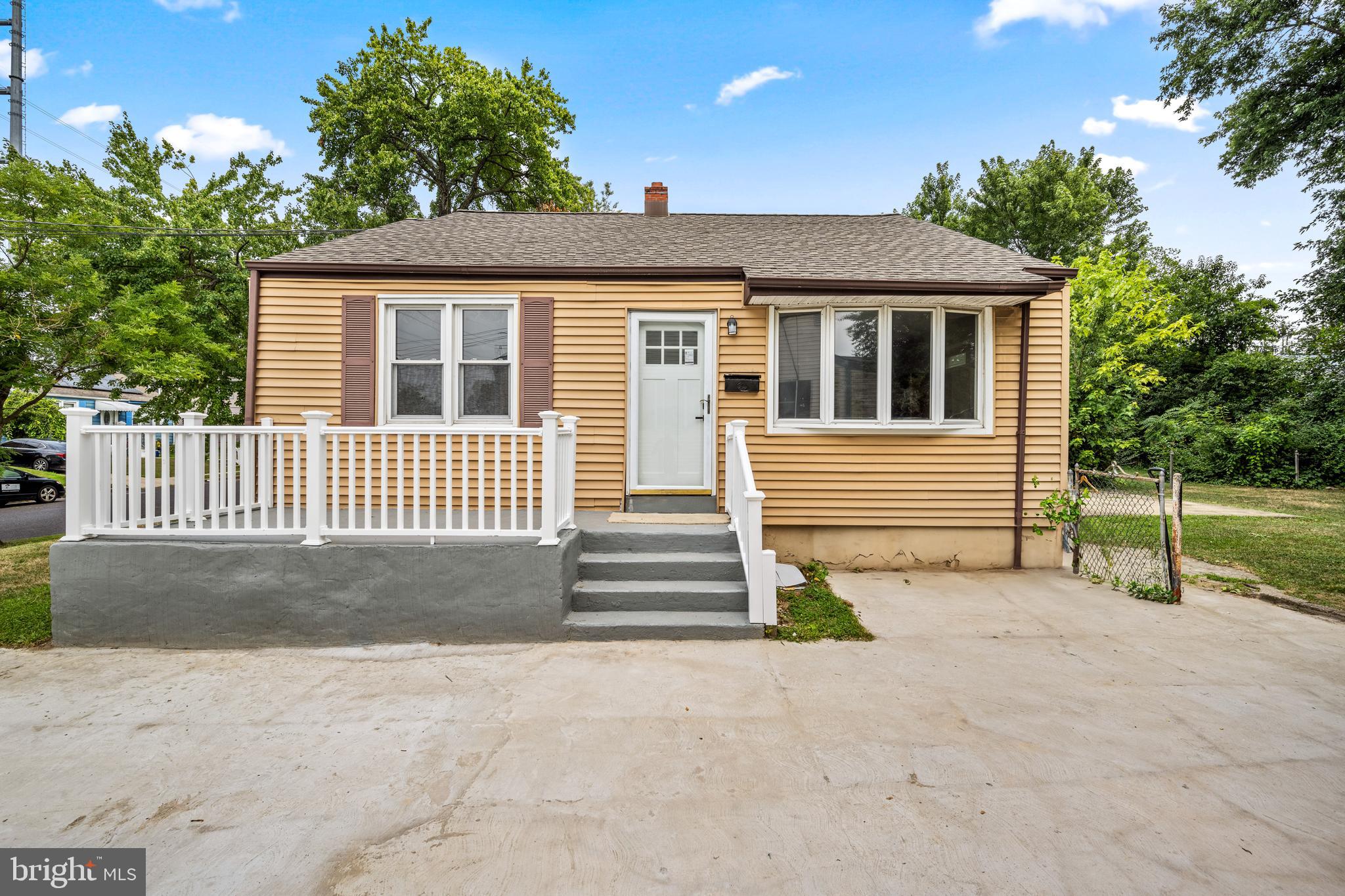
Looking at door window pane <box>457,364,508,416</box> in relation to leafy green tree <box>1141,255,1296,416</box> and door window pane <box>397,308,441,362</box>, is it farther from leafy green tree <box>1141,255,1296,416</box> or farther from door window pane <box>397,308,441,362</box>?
leafy green tree <box>1141,255,1296,416</box>

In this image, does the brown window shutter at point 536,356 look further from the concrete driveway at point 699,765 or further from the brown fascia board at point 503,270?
the concrete driveway at point 699,765

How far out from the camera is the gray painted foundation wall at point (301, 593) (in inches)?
161

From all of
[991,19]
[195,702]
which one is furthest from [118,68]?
[991,19]

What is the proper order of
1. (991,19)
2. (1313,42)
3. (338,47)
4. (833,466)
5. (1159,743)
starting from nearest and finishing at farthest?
(1159,743) → (833,466) → (1313,42) → (991,19) → (338,47)

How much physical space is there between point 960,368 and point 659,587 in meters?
4.08

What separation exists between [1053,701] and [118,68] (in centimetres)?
2413

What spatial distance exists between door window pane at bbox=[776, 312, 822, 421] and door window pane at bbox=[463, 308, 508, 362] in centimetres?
299

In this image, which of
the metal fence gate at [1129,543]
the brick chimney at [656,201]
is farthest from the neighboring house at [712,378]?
the brick chimney at [656,201]

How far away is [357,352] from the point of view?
611 centimetres

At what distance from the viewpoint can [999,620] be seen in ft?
15.4

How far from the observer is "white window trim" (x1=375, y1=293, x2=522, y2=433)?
6.12m

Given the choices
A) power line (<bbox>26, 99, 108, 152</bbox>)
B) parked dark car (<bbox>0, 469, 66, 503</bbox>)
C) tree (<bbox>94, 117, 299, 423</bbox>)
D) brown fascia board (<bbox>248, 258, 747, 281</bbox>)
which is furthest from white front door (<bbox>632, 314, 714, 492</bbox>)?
power line (<bbox>26, 99, 108, 152</bbox>)

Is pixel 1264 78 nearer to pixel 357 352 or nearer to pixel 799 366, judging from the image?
pixel 799 366

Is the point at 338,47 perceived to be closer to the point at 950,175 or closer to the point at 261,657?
the point at 261,657
